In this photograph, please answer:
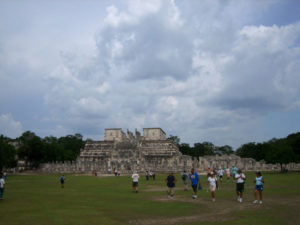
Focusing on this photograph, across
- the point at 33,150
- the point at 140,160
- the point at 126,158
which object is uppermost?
the point at 33,150

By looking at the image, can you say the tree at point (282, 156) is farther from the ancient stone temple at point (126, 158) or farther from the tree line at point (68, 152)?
the ancient stone temple at point (126, 158)

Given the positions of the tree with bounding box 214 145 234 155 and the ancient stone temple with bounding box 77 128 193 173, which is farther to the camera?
the tree with bounding box 214 145 234 155

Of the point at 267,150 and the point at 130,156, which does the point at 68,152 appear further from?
the point at 267,150

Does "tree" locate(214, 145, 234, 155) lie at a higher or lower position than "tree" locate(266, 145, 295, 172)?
higher

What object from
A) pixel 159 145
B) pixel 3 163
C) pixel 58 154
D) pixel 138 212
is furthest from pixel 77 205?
pixel 58 154

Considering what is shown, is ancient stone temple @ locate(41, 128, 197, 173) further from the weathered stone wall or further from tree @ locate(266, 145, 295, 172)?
tree @ locate(266, 145, 295, 172)

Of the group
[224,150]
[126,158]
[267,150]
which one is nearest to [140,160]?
[126,158]

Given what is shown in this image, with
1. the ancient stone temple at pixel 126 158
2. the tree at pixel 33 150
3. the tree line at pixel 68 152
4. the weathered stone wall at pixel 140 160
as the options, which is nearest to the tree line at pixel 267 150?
the tree line at pixel 68 152

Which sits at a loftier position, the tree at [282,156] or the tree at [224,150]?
the tree at [224,150]

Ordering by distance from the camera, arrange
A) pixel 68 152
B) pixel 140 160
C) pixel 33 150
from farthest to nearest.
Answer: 1. pixel 68 152
2. pixel 140 160
3. pixel 33 150

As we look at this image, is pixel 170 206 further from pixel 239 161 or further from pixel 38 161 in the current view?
pixel 38 161

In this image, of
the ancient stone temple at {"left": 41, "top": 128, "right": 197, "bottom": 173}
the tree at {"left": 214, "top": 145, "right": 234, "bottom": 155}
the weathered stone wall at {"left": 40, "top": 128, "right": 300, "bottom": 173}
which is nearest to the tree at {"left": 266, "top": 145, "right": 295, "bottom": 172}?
the weathered stone wall at {"left": 40, "top": 128, "right": 300, "bottom": 173}

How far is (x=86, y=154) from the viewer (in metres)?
80.7

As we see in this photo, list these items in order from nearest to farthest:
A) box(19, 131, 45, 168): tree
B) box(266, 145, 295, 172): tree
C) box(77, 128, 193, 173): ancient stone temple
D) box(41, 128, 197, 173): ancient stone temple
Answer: box(266, 145, 295, 172): tree < box(41, 128, 197, 173): ancient stone temple < box(77, 128, 193, 173): ancient stone temple < box(19, 131, 45, 168): tree
